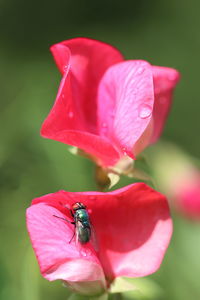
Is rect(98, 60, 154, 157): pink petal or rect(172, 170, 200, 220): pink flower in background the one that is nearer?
rect(98, 60, 154, 157): pink petal

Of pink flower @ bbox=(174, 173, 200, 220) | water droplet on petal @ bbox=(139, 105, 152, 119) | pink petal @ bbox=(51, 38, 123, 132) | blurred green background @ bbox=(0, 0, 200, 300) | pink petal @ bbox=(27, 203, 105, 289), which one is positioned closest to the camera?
pink petal @ bbox=(27, 203, 105, 289)

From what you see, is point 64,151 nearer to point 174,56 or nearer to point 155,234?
point 155,234

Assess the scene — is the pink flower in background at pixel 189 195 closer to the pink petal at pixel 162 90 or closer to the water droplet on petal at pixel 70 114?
the pink petal at pixel 162 90

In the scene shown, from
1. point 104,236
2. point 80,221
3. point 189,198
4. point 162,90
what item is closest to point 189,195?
point 189,198

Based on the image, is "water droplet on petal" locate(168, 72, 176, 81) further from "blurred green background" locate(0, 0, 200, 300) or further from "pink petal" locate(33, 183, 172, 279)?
"blurred green background" locate(0, 0, 200, 300)

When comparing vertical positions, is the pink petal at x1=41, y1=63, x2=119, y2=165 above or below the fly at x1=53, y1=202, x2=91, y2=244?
above

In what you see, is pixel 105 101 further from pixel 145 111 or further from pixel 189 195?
pixel 189 195

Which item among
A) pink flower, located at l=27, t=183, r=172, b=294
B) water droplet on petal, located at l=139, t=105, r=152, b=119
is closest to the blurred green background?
pink flower, located at l=27, t=183, r=172, b=294

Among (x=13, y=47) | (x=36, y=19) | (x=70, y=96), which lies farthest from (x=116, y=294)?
(x=36, y=19)
